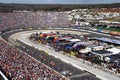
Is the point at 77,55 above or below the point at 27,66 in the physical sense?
below

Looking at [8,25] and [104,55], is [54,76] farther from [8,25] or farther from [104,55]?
[8,25]

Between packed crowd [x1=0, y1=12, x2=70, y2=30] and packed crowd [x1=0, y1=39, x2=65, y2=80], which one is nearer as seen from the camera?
packed crowd [x1=0, y1=39, x2=65, y2=80]

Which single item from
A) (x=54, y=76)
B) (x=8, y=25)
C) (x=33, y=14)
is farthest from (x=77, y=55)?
(x=33, y=14)

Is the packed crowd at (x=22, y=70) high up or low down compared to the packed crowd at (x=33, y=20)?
up

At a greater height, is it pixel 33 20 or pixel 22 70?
pixel 22 70

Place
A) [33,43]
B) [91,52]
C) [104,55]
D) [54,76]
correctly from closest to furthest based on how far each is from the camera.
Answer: [54,76], [104,55], [91,52], [33,43]

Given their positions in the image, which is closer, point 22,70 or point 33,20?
point 22,70

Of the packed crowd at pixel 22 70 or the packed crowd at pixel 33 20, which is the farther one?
the packed crowd at pixel 33 20

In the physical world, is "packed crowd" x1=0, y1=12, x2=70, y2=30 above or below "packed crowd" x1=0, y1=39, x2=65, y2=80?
below
